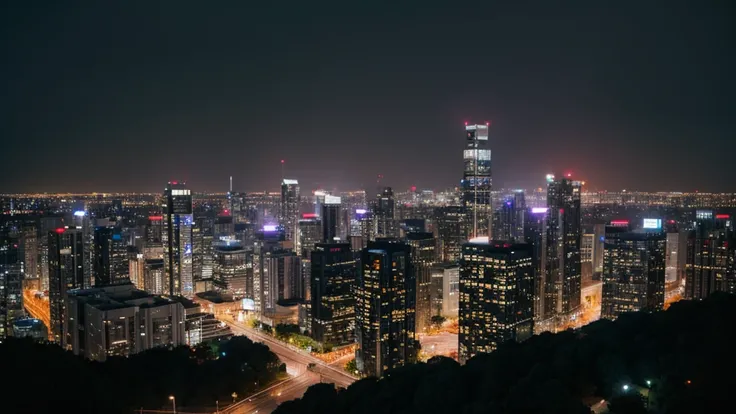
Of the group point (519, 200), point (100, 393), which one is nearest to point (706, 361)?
point (100, 393)

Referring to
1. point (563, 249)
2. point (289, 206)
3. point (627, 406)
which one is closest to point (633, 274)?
point (563, 249)

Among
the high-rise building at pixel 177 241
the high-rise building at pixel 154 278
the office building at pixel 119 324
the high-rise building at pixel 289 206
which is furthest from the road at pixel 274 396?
the high-rise building at pixel 289 206

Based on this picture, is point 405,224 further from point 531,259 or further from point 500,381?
point 500,381

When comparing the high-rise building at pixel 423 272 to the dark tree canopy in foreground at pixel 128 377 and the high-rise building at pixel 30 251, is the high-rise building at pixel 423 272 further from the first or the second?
the high-rise building at pixel 30 251

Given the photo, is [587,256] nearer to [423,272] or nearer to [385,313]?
[423,272]

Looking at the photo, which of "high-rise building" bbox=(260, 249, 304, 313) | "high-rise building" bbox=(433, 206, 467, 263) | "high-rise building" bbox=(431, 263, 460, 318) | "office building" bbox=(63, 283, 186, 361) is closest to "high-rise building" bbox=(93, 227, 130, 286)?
"office building" bbox=(63, 283, 186, 361)

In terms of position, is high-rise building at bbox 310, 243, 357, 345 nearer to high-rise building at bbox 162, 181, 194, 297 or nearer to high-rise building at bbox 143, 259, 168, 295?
high-rise building at bbox 162, 181, 194, 297
